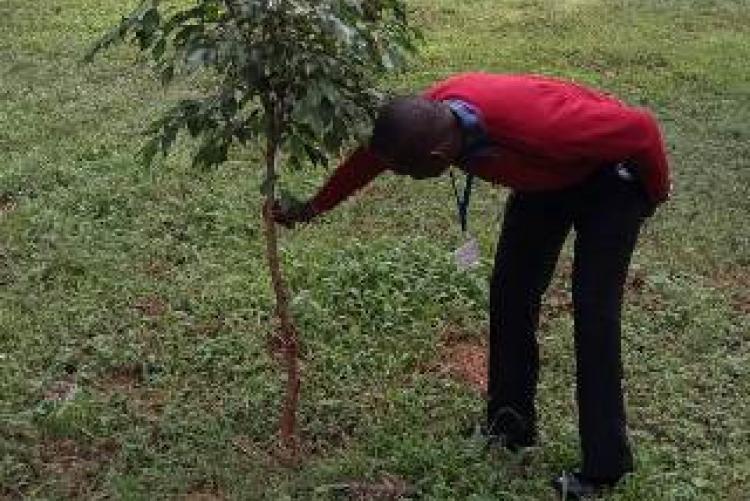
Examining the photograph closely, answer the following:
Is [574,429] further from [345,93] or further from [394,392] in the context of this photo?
[345,93]

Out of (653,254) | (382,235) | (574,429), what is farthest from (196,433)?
(653,254)

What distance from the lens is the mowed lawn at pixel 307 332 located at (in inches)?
158

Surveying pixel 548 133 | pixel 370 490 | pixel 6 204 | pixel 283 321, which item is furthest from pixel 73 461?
pixel 6 204

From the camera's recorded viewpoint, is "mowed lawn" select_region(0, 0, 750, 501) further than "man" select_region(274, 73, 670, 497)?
Yes

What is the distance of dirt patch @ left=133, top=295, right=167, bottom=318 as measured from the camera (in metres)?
5.13

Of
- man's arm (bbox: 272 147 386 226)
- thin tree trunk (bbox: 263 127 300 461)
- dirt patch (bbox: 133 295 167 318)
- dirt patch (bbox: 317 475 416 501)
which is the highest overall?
man's arm (bbox: 272 147 386 226)

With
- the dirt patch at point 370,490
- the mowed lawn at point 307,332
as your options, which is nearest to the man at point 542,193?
the mowed lawn at point 307,332

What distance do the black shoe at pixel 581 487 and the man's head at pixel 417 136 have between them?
48.7 inches

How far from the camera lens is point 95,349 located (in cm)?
477

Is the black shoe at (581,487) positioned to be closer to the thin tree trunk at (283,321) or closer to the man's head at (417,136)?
the thin tree trunk at (283,321)

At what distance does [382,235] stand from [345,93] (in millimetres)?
2727

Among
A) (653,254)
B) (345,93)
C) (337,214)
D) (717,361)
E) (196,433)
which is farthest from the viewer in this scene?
(337,214)

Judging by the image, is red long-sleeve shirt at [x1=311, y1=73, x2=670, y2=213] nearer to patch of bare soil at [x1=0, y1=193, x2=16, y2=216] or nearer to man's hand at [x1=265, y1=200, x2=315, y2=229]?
man's hand at [x1=265, y1=200, x2=315, y2=229]

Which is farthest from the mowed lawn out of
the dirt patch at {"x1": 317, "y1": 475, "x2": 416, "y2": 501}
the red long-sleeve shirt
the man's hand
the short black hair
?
the short black hair
